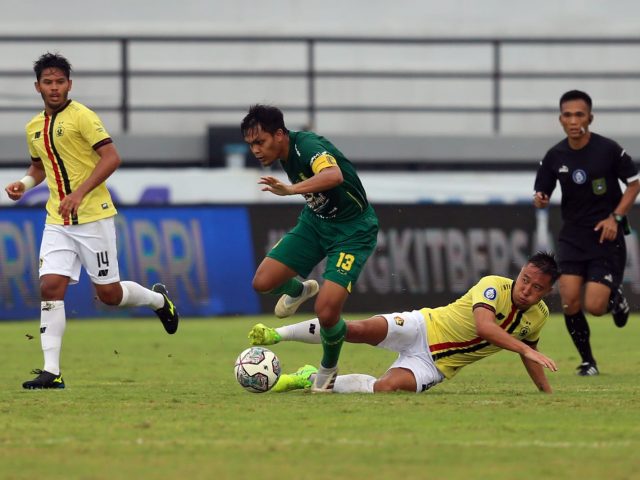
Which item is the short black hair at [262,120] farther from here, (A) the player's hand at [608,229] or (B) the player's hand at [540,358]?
(A) the player's hand at [608,229]

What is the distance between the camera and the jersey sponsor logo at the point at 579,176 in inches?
486

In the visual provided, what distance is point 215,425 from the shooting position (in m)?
8.25

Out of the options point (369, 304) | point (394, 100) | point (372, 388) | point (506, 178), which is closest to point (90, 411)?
point (372, 388)

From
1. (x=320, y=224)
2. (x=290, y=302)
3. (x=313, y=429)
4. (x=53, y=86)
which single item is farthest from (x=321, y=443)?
(x=53, y=86)

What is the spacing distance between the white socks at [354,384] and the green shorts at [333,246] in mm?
635

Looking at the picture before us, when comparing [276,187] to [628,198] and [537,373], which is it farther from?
[628,198]

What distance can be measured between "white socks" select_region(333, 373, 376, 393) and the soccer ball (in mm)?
437

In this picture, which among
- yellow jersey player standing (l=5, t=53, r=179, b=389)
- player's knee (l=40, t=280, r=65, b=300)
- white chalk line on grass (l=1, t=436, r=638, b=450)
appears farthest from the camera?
player's knee (l=40, t=280, r=65, b=300)

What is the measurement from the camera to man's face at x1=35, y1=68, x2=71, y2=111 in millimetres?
10469

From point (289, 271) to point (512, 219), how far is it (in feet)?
36.8

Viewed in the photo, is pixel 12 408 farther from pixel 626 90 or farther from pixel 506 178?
pixel 626 90

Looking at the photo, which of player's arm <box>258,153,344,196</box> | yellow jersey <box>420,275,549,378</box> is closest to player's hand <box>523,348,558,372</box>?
yellow jersey <box>420,275,549,378</box>

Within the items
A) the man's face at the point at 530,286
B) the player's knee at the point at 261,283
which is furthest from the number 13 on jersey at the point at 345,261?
the man's face at the point at 530,286

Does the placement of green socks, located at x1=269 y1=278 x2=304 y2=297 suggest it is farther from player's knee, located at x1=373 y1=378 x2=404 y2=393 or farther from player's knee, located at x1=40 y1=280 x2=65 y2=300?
player's knee, located at x1=40 y1=280 x2=65 y2=300
